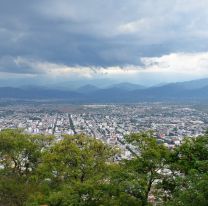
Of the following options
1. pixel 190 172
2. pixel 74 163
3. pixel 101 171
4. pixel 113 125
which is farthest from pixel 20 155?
pixel 113 125

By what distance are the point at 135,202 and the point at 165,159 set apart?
2.02 meters

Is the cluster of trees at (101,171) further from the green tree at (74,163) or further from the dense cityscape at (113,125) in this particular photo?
the dense cityscape at (113,125)

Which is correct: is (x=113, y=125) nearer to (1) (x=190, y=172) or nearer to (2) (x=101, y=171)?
(2) (x=101, y=171)

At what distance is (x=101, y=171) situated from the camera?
17.7 meters

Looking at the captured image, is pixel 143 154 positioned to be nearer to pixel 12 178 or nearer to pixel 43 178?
pixel 43 178

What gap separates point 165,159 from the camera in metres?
13.4

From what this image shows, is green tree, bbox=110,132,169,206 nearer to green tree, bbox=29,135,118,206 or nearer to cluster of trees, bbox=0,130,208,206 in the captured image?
cluster of trees, bbox=0,130,208,206

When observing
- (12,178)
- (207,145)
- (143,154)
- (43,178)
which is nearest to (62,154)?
(43,178)

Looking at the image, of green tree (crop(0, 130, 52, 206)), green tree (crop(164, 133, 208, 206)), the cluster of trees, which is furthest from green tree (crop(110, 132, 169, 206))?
green tree (crop(0, 130, 52, 206))

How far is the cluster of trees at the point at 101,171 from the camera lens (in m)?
12.1

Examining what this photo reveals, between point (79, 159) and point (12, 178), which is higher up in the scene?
point (79, 159)

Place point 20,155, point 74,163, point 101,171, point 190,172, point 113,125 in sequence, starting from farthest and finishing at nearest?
point 113,125, point 20,155, point 74,163, point 101,171, point 190,172

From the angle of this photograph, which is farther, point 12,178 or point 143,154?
point 12,178

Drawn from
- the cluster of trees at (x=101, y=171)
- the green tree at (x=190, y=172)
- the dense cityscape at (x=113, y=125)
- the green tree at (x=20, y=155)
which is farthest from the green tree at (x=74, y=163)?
the dense cityscape at (x=113, y=125)
